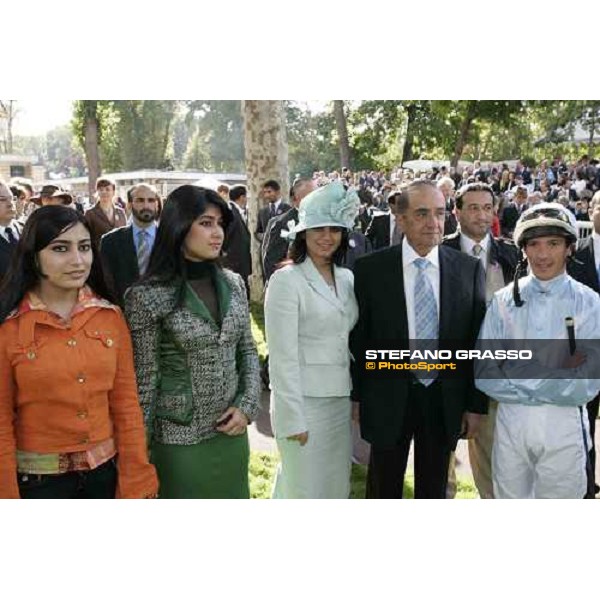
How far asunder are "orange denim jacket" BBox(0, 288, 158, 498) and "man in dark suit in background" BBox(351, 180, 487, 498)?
883mm

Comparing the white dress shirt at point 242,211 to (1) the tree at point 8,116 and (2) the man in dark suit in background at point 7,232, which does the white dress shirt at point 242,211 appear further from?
(2) the man in dark suit in background at point 7,232

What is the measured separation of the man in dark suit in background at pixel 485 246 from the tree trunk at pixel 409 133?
0.26m

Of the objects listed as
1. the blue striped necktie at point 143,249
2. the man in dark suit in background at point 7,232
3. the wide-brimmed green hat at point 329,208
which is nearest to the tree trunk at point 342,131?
the wide-brimmed green hat at point 329,208

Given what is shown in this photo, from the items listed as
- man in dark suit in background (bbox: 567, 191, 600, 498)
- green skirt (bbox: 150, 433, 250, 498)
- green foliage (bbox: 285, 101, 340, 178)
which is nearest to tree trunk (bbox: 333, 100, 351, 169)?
green foliage (bbox: 285, 101, 340, 178)

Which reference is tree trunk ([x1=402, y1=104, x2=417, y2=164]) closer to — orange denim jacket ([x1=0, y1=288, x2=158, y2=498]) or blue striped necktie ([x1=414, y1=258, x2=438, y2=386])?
blue striped necktie ([x1=414, y1=258, x2=438, y2=386])

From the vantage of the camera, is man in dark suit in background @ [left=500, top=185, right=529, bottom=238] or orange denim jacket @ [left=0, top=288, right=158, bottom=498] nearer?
orange denim jacket @ [left=0, top=288, right=158, bottom=498]

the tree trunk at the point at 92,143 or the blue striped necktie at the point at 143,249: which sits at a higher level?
the tree trunk at the point at 92,143

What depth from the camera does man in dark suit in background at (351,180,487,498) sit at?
2.60 m

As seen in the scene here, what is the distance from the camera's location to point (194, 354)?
238 cm

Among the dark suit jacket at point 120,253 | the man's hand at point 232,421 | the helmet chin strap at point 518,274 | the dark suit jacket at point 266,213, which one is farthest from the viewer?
the dark suit jacket at point 266,213

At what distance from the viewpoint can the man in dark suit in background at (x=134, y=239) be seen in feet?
8.74

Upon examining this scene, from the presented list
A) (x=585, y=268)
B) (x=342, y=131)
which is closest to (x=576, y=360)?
(x=585, y=268)

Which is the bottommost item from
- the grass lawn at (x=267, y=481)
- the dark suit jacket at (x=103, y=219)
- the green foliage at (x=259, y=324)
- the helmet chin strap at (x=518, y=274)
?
the grass lawn at (x=267, y=481)
